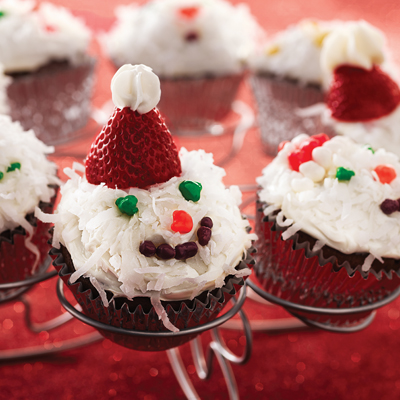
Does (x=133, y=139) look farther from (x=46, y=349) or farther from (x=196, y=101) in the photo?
(x=196, y=101)

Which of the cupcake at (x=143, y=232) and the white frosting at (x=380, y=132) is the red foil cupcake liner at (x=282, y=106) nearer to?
the white frosting at (x=380, y=132)

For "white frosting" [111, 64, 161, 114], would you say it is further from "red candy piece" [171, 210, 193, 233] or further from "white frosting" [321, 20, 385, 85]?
"white frosting" [321, 20, 385, 85]

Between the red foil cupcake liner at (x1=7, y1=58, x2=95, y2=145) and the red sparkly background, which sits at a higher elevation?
the red foil cupcake liner at (x1=7, y1=58, x2=95, y2=145)

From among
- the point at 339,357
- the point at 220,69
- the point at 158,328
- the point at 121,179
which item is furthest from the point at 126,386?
the point at 220,69

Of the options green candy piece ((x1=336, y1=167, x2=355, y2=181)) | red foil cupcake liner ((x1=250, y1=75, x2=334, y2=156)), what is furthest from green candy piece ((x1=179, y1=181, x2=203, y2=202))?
red foil cupcake liner ((x1=250, y1=75, x2=334, y2=156))

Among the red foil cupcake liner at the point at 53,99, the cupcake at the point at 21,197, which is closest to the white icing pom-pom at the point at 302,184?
the cupcake at the point at 21,197

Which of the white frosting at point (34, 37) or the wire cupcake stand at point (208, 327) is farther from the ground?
the white frosting at point (34, 37)

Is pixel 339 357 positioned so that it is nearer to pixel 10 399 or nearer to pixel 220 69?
pixel 10 399
